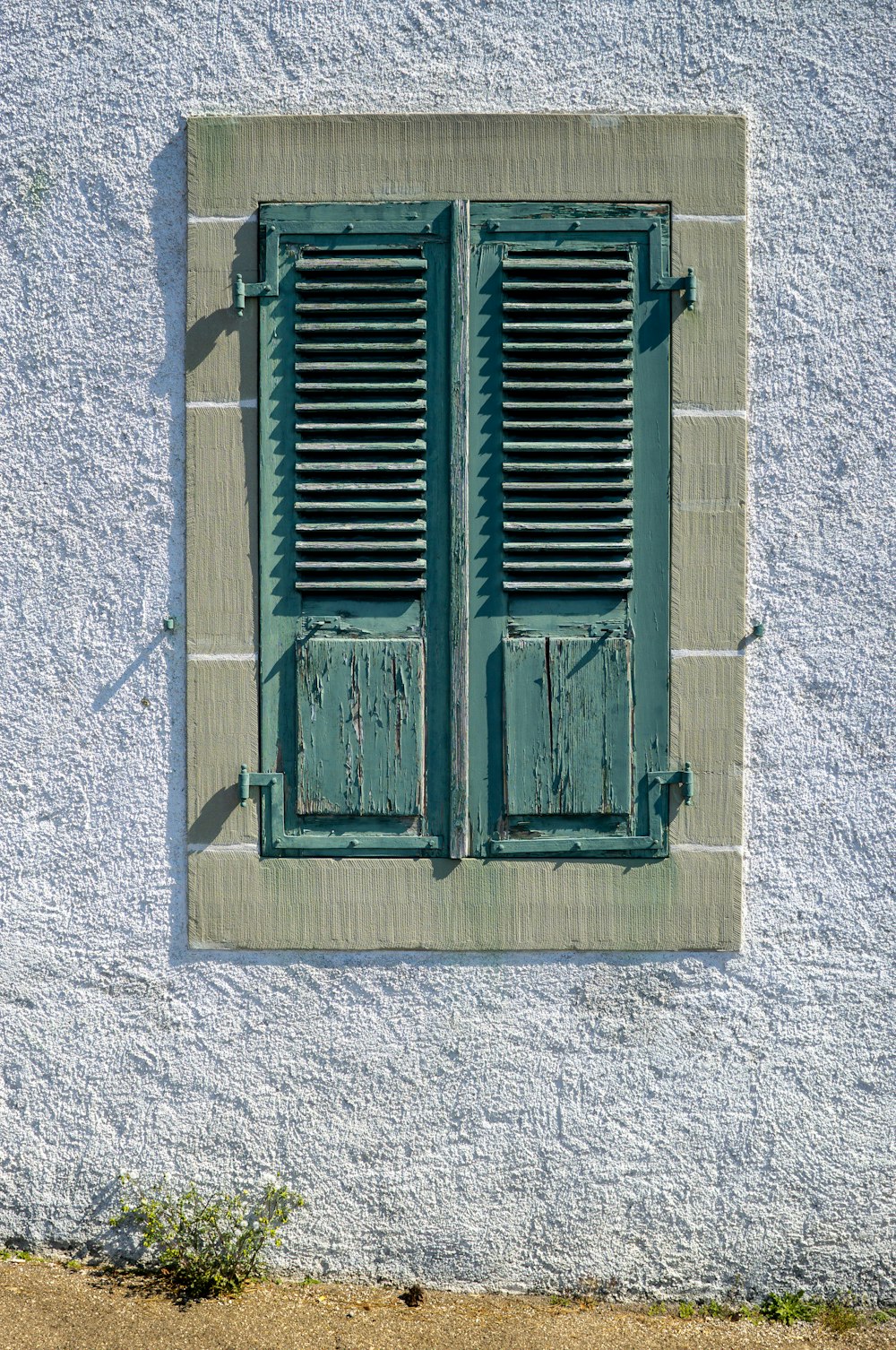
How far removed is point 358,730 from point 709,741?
1074 mm

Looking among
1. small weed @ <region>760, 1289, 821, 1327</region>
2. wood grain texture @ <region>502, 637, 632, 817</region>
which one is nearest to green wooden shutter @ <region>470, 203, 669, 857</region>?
wood grain texture @ <region>502, 637, 632, 817</region>

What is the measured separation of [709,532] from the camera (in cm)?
329

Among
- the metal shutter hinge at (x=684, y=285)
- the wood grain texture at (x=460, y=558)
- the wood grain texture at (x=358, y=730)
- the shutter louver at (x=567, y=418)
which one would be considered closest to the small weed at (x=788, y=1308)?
the wood grain texture at (x=460, y=558)

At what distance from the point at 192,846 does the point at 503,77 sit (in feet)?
8.29

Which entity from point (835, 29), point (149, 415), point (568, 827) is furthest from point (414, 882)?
point (835, 29)

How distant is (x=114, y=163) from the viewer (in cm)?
329

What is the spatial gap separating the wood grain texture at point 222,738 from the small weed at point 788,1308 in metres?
2.12

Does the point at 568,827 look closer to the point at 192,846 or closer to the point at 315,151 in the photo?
the point at 192,846

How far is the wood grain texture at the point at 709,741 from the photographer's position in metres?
3.29

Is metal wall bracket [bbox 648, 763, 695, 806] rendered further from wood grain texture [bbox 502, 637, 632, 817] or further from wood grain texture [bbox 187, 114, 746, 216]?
wood grain texture [bbox 187, 114, 746, 216]

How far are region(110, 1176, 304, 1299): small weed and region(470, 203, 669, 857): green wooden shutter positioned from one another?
132cm

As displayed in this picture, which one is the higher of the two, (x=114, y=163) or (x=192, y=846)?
(x=114, y=163)

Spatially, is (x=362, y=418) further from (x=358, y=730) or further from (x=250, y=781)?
(x=250, y=781)

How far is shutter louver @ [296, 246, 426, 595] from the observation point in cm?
326
